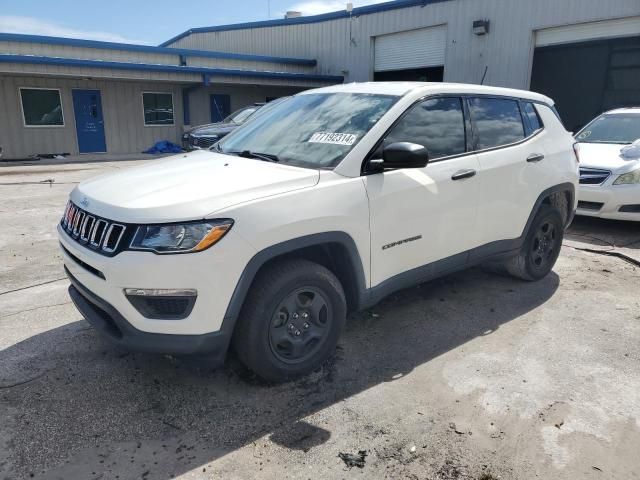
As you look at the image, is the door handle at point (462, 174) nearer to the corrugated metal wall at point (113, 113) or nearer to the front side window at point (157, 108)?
the corrugated metal wall at point (113, 113)

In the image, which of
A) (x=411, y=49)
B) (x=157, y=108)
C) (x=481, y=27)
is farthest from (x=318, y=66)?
(x=481, y=27)

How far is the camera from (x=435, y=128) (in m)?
3.72

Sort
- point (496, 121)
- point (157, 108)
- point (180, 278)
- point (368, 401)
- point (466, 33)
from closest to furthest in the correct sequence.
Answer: point (180, 278) < point (368, 401) < point (496, 121) < point (466, 33) < point (157, 108)

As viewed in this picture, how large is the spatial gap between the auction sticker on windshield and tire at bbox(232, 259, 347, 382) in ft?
2.85

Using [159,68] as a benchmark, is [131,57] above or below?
above

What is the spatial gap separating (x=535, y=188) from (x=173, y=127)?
18492 millimetres

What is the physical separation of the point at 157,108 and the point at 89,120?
2.72 metres

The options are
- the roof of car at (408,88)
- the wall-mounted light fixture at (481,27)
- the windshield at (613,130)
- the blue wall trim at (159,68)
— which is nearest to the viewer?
the roof of car at (408,88)

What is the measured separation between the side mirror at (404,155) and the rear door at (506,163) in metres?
1.03

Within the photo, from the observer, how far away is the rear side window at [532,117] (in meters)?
4.55

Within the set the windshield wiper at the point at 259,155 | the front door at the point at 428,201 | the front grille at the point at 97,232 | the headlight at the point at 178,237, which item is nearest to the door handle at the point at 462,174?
the front door at the point at 428,201

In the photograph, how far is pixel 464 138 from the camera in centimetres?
390

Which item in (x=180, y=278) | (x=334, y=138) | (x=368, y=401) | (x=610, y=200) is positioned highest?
(x=334, y=138)

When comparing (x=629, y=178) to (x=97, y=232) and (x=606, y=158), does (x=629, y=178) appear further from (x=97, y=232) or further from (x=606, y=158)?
(x=97, y=232)
